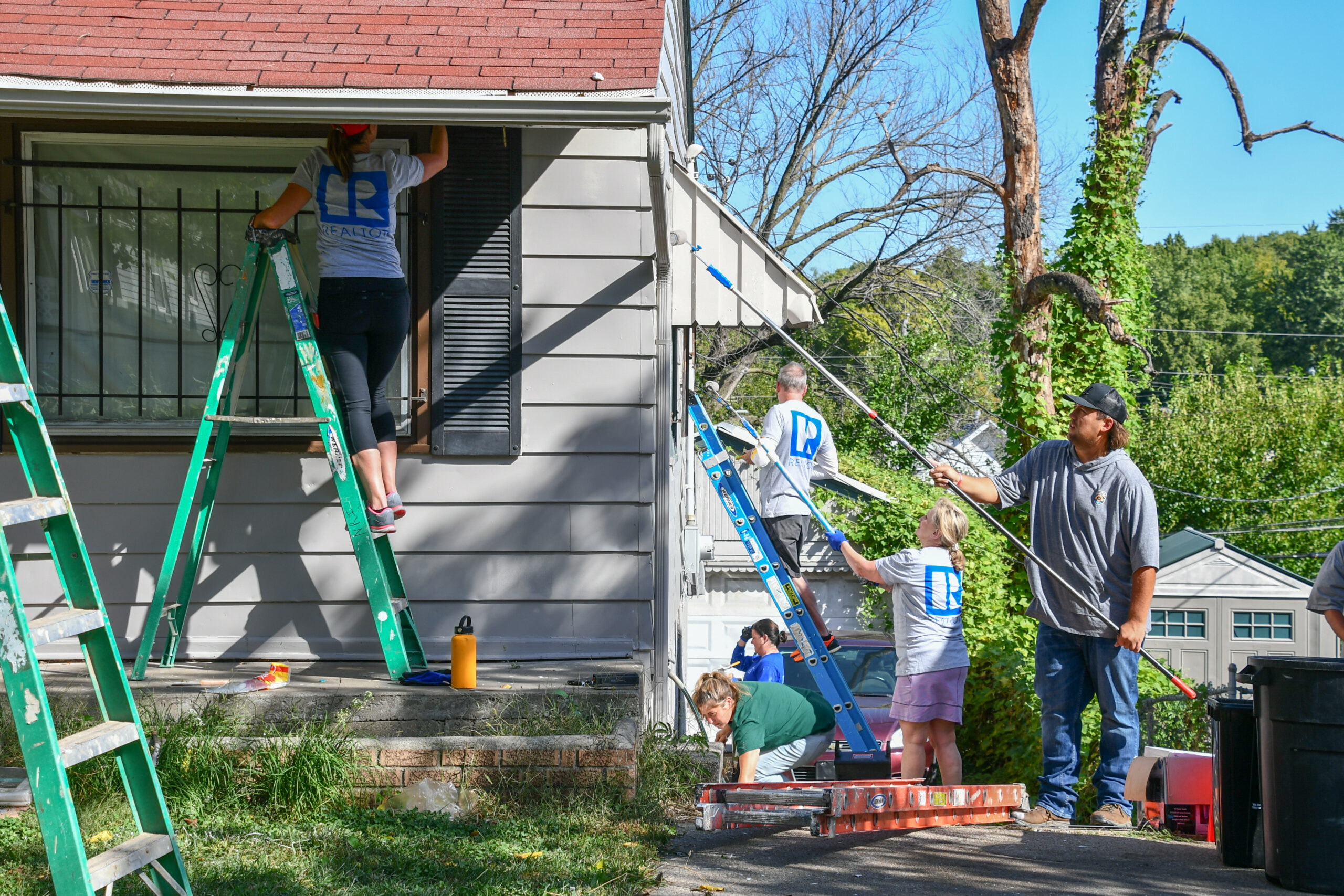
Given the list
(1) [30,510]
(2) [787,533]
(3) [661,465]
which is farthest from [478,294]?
(1) [30,510]

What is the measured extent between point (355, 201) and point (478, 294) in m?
0.83

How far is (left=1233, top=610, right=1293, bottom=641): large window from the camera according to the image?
21.2 metres

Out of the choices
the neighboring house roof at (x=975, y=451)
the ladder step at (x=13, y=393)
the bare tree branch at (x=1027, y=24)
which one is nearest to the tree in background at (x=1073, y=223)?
the bare tree branch at (x=1027, y=24)

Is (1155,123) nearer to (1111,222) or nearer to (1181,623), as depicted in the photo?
(1111,222)

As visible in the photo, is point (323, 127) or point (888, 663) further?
point (888, 663)

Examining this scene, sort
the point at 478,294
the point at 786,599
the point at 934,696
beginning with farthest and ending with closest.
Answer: the point at 786,599
the point at 478,294
the point at 934,696

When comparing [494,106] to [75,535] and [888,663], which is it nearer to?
[75,535]

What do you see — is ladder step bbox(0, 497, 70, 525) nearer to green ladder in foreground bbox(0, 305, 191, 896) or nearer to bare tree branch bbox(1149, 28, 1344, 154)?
green ladder in foreground bbox(0, 305, 191, 896)

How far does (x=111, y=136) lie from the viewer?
5184mm

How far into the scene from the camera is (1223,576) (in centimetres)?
2131

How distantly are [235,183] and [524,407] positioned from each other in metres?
1.80

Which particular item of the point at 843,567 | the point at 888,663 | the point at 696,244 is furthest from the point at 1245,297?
the point at 696,244

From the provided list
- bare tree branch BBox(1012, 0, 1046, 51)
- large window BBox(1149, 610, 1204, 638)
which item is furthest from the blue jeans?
large window BBox(1149, 610, 1204, 638)

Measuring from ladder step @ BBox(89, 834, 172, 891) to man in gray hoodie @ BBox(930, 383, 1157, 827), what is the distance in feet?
10.4
